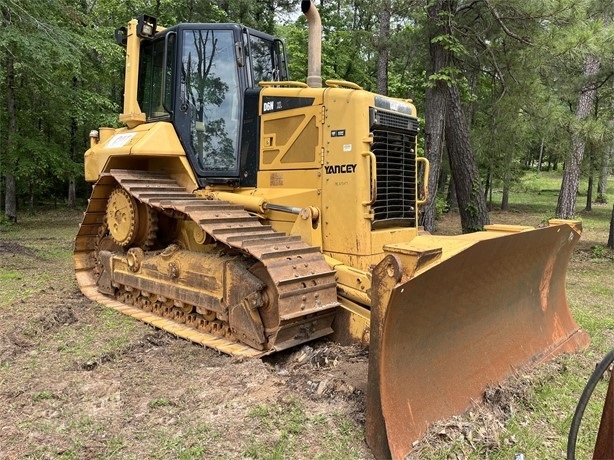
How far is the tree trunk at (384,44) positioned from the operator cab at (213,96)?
426cm

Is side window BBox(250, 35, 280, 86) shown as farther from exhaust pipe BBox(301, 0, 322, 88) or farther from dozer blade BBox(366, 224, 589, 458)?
dozer blade BBox(366, 224, 589, 458)

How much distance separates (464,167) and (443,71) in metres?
2.12

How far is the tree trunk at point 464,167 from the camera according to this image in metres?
9.61

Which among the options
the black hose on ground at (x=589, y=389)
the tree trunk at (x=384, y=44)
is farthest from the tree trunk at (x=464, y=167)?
the black hose on ground at (x=589, y=389)

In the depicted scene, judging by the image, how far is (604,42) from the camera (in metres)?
6.88

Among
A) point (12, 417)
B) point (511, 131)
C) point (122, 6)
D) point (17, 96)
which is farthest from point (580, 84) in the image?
point (17, 96)

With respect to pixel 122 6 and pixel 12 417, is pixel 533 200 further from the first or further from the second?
pixel 12 417

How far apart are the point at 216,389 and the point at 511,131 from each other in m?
8.18

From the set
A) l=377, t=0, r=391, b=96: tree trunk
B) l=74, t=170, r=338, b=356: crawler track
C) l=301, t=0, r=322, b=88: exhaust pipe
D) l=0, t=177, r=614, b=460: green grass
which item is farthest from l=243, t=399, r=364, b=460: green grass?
l=377, t=0, r=391, b=96: tree trunk

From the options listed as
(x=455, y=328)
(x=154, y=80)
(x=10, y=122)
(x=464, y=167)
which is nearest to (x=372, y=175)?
(x=455, y=328)

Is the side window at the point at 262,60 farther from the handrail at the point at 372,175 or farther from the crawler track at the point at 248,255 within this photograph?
the handrail at the point at 372,175

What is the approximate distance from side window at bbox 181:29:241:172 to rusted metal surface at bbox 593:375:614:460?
163 inches

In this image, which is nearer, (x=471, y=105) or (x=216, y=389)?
(x=216, y=389)

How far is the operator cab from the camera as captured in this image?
5.42 meters
